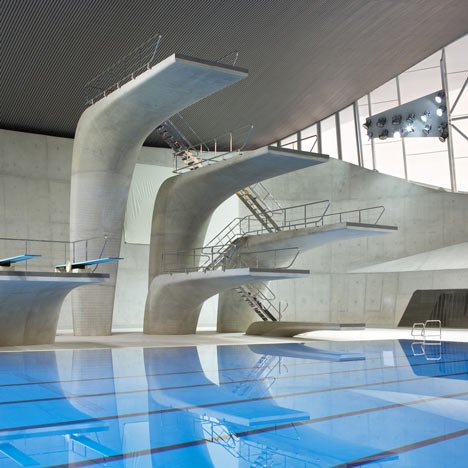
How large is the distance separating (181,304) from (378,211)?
13.7m

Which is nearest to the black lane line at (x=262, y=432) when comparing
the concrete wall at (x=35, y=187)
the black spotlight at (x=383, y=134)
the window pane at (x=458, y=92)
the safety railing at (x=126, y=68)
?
the safety railing at (x=126, y=68)

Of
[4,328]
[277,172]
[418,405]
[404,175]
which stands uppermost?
[404,175]

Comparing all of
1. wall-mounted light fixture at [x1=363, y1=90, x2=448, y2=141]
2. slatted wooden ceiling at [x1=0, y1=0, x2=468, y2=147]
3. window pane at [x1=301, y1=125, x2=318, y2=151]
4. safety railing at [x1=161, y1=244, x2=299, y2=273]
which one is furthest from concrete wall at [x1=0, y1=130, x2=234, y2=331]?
wall-mounted light fixture at [x1=363, y1=90, x2=448, y2=141]

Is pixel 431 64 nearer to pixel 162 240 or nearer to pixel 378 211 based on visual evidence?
pixel 378 211

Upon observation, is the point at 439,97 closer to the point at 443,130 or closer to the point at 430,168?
the point at 443,130

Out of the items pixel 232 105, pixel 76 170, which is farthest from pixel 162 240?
pixel 232 105

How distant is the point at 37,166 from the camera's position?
1185 inches

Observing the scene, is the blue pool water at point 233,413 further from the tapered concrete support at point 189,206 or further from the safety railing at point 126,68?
the safety railing at point 126,68

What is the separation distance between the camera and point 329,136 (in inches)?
1373

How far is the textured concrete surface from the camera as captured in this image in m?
15.3

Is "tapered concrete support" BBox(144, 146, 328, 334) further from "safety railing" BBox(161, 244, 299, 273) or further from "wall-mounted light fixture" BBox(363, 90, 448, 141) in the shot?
"wall-mounted light fixture" BBox(363, 90, 448, 141)

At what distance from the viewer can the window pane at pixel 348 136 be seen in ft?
111

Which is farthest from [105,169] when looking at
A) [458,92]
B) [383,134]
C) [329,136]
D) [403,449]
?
[403,449]

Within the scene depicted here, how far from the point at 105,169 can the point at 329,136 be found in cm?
1636
